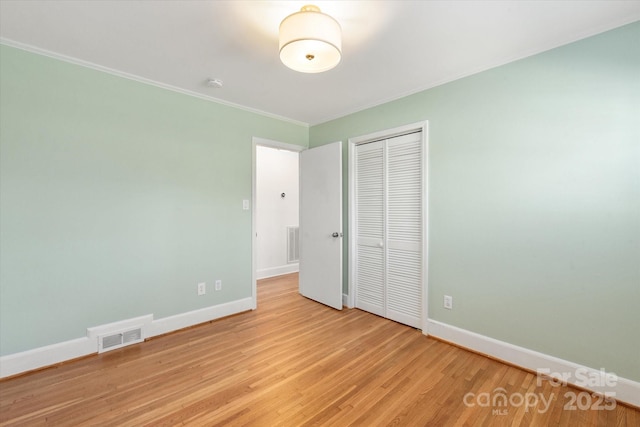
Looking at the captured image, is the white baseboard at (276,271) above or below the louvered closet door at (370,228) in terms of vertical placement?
below

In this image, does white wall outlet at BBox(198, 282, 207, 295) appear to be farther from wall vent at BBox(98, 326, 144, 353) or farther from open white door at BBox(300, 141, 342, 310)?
open white door at BBox(300, 141, 342, 310)

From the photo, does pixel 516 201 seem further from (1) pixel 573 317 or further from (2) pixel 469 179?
(1) pixel 573 317

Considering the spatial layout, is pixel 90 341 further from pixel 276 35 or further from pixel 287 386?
pixel 276 35

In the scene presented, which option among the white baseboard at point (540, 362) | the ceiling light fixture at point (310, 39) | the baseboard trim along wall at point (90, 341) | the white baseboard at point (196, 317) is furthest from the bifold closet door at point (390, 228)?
the baseboard trim along wall at point (90, 341)

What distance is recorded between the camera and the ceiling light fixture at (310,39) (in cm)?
149

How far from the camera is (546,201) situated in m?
2.07

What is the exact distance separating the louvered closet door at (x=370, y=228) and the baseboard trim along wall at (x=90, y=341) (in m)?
1.68

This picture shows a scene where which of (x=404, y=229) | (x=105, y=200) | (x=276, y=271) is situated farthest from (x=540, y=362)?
(x=276, y=271)

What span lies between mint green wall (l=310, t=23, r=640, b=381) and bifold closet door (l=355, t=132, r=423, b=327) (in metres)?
0.20

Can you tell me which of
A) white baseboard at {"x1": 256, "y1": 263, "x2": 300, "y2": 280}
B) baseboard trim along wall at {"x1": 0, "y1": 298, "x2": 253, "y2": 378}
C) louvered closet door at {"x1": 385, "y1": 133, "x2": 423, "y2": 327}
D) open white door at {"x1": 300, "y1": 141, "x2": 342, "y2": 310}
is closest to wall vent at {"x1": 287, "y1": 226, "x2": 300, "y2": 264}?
white baseboard at {"x1": 256, "y1": 263, "x2": 300, "y2": 280}

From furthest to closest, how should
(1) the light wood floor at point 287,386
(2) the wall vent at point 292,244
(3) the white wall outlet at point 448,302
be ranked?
(2) the wall vent at point 292,244
(3) the white wall outlet at point 448,302
(1) the light wood floor at point 287,386

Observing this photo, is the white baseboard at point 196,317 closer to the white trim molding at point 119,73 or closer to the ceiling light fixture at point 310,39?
the white trim molding at point 119,73

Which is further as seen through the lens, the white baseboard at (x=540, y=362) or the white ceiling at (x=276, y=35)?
the white baseboard at (x=540, y=362)

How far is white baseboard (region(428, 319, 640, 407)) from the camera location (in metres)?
1.78
